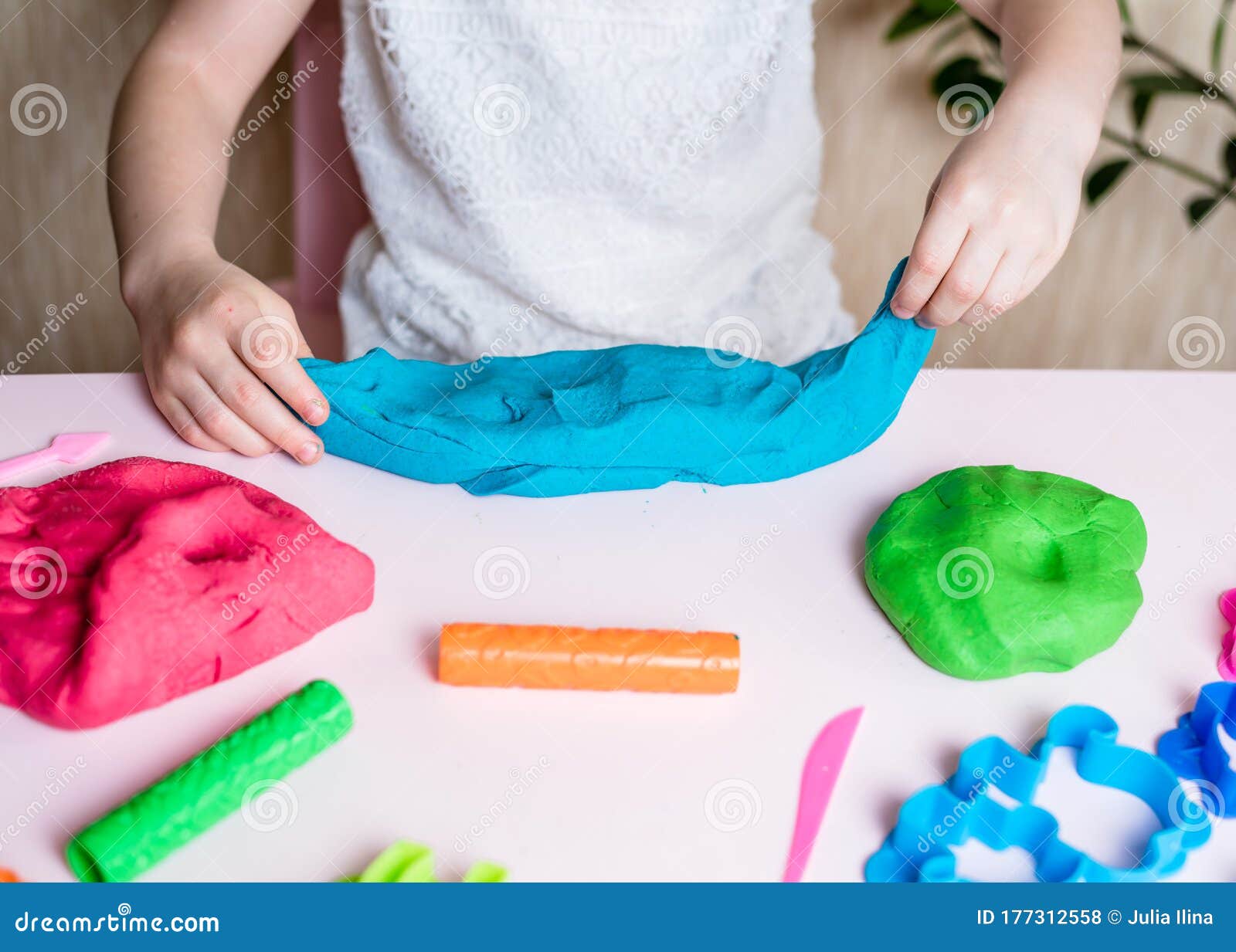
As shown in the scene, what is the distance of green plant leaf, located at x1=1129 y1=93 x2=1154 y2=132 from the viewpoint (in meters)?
1.41

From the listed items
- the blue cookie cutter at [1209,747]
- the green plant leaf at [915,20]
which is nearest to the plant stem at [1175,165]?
the green plant leaf at [915,20]

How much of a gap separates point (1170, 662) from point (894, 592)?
151mm

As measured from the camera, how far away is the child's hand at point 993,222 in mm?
702

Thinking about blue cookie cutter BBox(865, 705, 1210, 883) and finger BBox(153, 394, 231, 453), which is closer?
blue cookie cutter BBox(865, 705, 1210, 883)

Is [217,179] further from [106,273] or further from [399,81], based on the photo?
[106,273]

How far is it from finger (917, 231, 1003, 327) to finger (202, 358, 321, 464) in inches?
16.5

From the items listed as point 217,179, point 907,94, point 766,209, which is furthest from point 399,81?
point 907,94

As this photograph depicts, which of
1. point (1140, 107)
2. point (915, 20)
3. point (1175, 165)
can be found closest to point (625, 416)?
point (915, 20)

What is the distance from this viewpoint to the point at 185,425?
0.74m

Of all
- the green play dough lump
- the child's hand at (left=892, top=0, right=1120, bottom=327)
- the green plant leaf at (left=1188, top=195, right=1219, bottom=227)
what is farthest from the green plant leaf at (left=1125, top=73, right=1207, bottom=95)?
the green play dough lump

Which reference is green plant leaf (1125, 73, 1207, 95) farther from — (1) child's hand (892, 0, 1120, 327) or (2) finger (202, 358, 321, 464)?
(2) finger (202, 358, 321, 464)

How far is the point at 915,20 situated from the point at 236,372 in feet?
3.45

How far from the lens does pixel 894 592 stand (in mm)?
599

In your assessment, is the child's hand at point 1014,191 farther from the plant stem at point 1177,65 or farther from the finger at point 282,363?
the plant stem at point 1177,65
